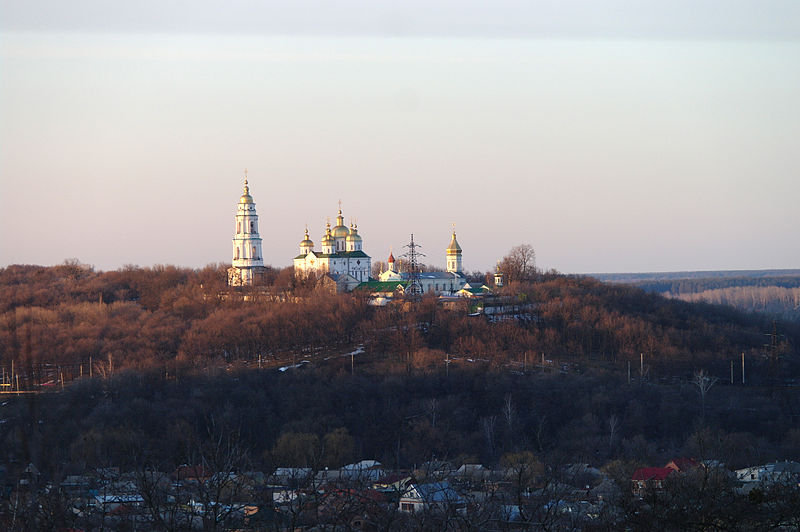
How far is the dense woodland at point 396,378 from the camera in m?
21.3

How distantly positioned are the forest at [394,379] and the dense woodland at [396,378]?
7 centimetres

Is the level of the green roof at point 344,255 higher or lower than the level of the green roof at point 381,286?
higher

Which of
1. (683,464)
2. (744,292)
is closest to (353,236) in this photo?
(683,464)

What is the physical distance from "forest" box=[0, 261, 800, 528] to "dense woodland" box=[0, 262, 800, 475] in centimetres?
7

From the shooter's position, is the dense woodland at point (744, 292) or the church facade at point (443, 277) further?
the dense woodland at point (744, 292)

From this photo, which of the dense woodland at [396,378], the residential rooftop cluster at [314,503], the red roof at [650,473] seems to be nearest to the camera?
the residential rooftop cluster at [314,503]

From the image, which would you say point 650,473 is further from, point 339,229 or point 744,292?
point 744,292

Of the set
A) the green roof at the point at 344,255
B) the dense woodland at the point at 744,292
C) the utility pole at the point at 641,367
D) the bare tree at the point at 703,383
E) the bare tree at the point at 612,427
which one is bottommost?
the bare tree at the point at 612,427

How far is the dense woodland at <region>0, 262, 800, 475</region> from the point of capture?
2133 cm

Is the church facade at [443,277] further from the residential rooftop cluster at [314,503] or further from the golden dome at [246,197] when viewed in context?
the residential rooftop cluster at [314,503]

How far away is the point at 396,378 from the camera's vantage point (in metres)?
26.4

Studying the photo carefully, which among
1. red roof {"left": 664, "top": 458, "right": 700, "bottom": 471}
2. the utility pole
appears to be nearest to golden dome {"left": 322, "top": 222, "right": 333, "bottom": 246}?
the utility pole

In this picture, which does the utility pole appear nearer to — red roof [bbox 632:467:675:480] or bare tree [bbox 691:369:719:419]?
bare tree [bbox 691:369:719:419]

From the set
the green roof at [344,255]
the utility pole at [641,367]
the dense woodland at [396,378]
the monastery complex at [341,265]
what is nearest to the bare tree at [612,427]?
the dense woodland at [396,378]
